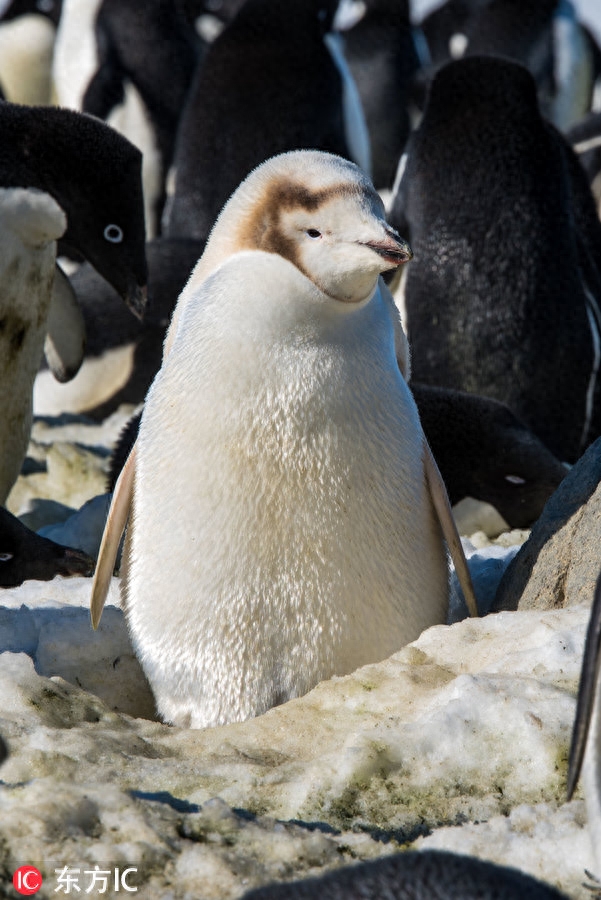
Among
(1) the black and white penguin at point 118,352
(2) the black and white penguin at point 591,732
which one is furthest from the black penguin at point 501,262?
(2) the black and white penguin at point 591,732

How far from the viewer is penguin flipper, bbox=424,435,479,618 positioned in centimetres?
280

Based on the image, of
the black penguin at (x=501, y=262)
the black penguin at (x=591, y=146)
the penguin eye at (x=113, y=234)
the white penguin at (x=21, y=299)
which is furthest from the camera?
the black penguin at (x=591, y=146)

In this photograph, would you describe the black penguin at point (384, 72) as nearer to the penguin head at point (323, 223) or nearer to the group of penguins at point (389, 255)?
the group of penguins at point (389, 255)

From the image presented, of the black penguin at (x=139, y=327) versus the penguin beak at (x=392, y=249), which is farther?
the black penguin at (x=139, y=327)

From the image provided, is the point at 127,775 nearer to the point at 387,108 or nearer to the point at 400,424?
the point at 400,424

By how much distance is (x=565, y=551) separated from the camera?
2768mm

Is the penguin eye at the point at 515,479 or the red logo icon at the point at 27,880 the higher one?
the red logo icon at the point at 27,880

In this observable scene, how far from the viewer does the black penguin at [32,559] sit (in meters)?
3.72

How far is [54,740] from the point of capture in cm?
219

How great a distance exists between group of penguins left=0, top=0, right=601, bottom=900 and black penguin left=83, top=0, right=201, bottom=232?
2.25 meters

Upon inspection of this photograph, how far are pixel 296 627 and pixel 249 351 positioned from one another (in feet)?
1.87

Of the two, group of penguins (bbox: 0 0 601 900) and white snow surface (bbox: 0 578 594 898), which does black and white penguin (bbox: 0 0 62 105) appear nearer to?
group of penguins (bbox: 0 0 601 900)

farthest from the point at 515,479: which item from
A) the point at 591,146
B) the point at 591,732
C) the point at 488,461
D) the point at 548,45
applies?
the point at 548,45

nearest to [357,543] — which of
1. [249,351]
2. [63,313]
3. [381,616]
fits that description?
[381,616]
